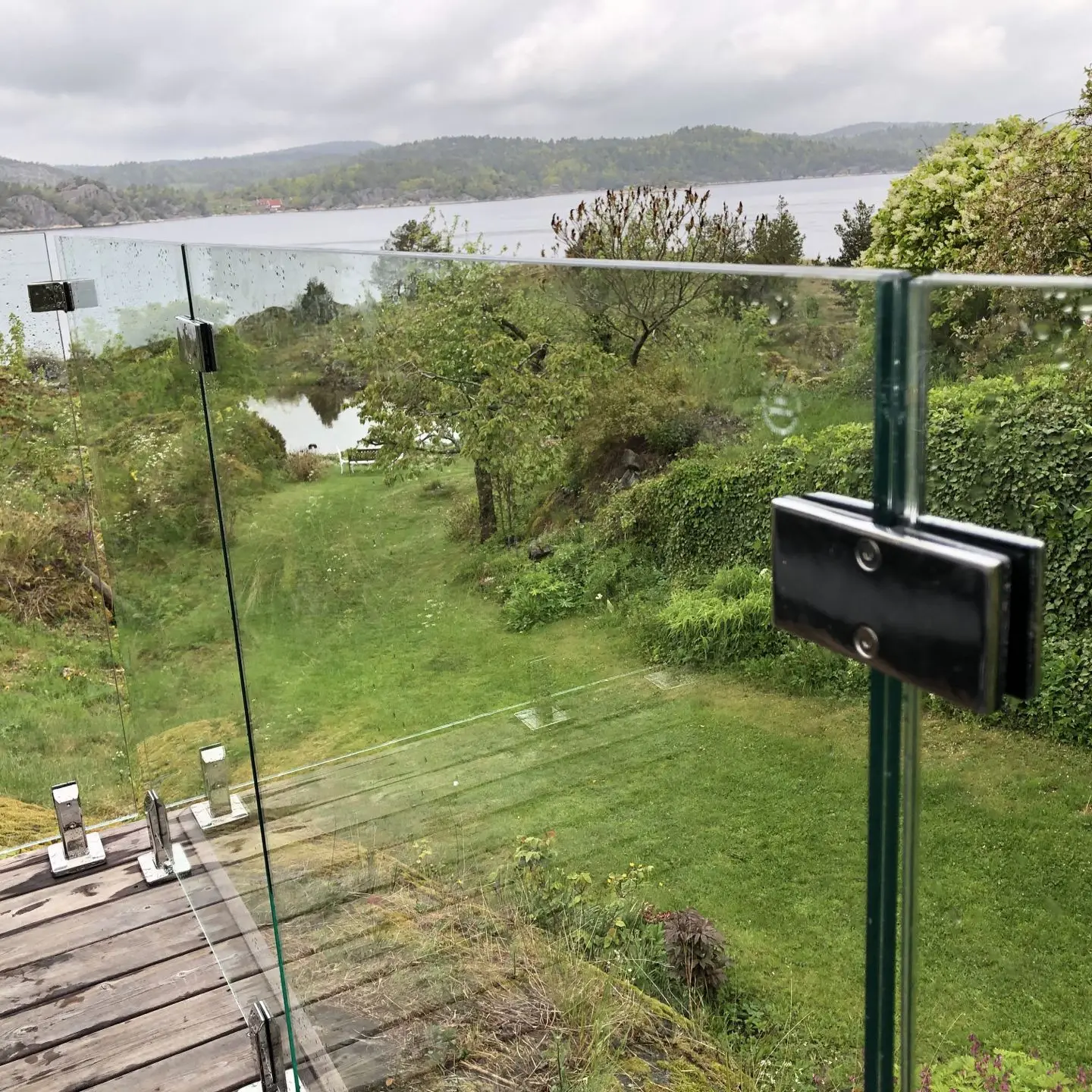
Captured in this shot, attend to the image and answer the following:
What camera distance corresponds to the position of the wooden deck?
7.26 feet

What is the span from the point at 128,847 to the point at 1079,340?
3.22 metres

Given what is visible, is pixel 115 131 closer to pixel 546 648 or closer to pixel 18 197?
pixel 18 197

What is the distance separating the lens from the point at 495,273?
1305 millimetres

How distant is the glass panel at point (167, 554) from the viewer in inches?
83.4

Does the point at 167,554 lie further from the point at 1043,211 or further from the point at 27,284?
the point at 1043,211

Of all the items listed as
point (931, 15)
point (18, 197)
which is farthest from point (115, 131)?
point (931, 15)

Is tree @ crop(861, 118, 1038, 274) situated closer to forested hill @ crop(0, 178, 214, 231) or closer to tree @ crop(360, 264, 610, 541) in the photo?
forested hill @ crop(0, 178, 214, 231)

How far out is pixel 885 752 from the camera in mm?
725

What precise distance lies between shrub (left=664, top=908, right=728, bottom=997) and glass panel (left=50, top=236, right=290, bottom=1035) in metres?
1.20

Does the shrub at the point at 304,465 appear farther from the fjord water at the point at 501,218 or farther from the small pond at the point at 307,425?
the fjord water at the point at 501,218

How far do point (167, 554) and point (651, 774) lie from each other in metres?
1.72

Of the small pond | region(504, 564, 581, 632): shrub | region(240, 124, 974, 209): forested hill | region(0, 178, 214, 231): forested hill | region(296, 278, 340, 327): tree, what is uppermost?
region(240, 124, 974, 209): forested hill

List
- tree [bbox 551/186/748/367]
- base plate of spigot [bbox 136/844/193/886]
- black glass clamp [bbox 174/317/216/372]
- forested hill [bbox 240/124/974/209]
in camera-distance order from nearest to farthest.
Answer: black glass clamp [bbox 174/317/216/372] → base plate of spigot [bbox 136/844/193/886] → tree [bbox 551/186/748/367] → forested hill [bbox 240/124/974/209]

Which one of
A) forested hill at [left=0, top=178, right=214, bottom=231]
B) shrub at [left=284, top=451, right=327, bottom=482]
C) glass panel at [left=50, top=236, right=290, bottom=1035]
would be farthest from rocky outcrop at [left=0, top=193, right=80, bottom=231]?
shrub at [left=284, top=451, right=327, bottom=482]
